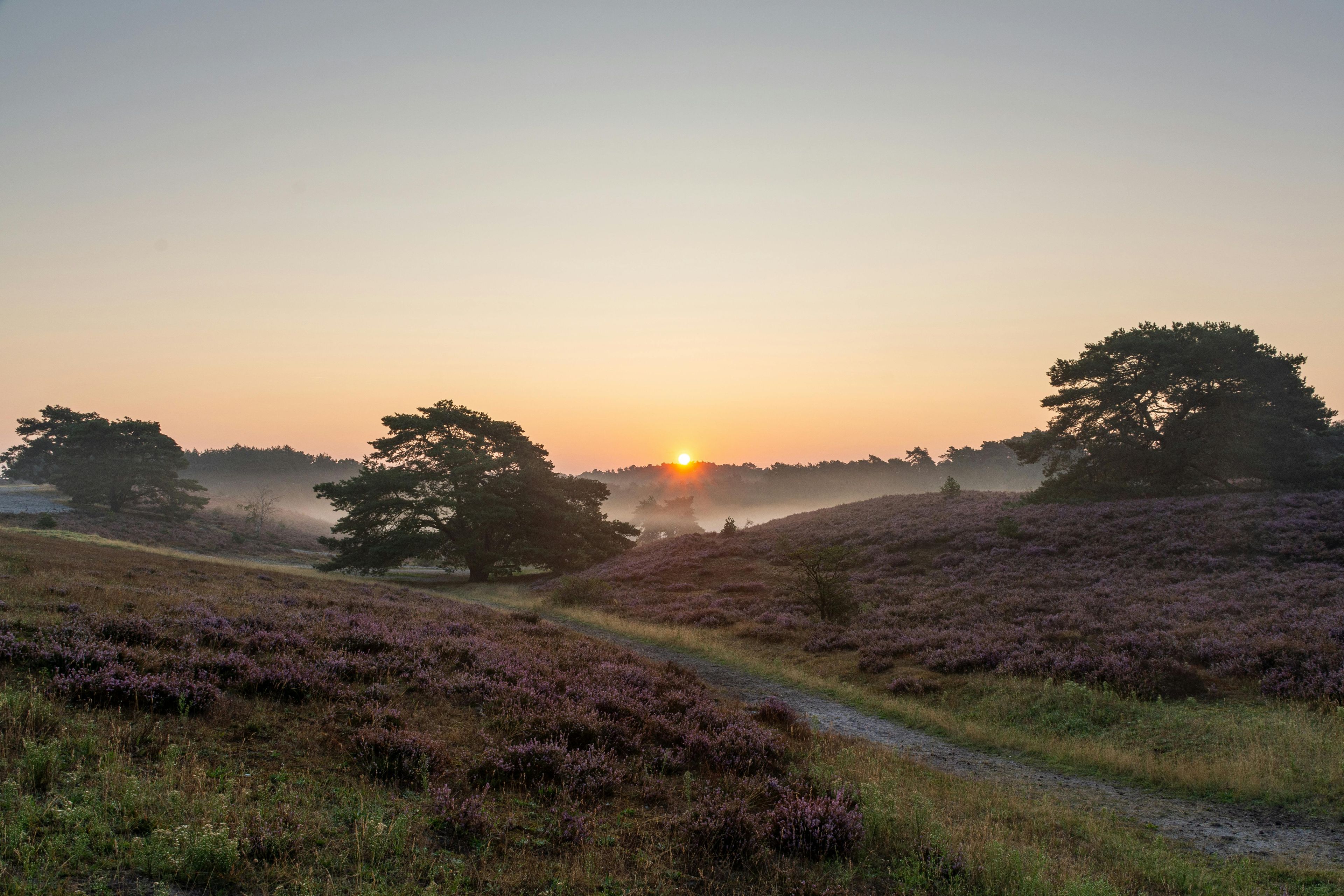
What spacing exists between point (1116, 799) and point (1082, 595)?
13.7 meters

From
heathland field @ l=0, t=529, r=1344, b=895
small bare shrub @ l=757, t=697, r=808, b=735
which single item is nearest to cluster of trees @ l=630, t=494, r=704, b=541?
small bare shrub @ l=757, t=697, r=808, b=735

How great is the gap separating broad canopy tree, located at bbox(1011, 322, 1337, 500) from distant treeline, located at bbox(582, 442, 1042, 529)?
290ft

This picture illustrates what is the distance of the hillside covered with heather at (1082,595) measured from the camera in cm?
1475

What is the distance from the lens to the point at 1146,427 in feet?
120

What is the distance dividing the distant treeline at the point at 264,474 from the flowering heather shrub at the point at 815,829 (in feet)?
452

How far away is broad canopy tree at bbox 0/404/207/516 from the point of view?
58.4m

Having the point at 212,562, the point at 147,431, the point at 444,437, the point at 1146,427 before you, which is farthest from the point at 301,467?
the point at 1146,427

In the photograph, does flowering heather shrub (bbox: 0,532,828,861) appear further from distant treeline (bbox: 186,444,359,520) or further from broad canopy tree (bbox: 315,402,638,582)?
distant treeline (bbox: 186,444,359,520)

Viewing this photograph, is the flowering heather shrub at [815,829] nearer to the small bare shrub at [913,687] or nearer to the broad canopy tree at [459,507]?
the small bare shrub at [913,687]

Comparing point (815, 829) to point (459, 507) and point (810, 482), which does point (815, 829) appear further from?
point (810, 482)

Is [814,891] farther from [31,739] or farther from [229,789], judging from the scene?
[31,739]

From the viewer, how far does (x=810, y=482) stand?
174250mm

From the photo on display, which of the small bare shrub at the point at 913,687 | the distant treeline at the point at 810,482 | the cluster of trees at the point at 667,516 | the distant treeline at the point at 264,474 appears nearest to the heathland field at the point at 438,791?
the small bare shrub at the point at 913,687

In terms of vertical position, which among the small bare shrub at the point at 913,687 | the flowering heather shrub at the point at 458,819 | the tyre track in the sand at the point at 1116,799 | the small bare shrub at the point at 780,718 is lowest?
the small bare shrub at the point at 913,687
